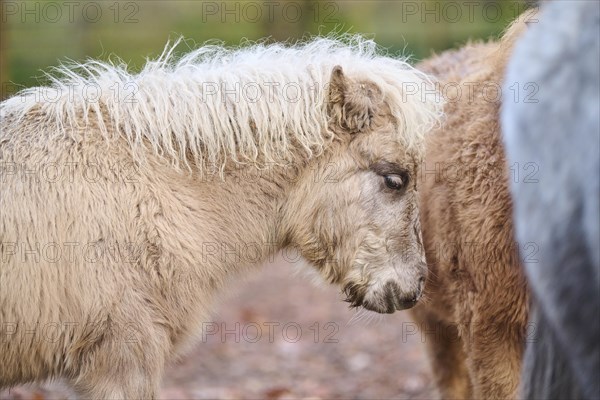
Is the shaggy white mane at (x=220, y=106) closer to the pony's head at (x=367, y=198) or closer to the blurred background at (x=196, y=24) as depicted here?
the pony's head at (x=367, y=198)

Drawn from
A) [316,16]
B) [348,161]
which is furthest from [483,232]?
[316,16]

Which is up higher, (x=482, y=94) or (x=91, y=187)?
(x=482, y=94)

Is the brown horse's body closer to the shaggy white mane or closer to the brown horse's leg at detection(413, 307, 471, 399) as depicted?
the shaggy white mane

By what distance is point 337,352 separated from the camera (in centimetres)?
753

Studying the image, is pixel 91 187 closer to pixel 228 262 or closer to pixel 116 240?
pixel 116 240

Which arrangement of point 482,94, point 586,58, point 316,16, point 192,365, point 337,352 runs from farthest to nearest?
point 316,16 → point 337,352 → point 192,365 → point 482,94 → point 586,58

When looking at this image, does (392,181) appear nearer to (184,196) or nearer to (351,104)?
(351,104)

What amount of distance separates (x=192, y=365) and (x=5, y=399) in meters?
1.77

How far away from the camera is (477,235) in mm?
4105

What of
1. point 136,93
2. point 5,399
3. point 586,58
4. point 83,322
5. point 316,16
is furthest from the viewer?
point 316,16

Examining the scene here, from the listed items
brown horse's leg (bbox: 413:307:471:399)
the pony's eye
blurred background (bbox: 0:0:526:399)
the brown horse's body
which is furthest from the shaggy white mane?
brown horse's leg (bbox: 413:307:471:399)

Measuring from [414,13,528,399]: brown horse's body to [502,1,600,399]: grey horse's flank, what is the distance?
2.06 metres

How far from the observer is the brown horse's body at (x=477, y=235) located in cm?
404

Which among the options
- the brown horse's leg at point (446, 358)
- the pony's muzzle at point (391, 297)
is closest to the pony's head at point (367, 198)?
the pony's muzzle at point (391, 297)
